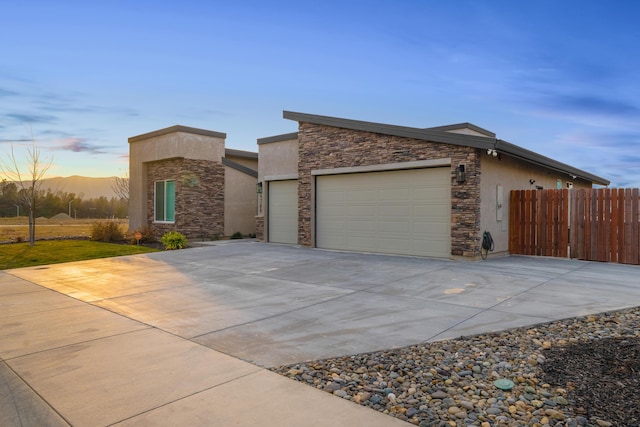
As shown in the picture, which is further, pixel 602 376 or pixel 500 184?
pixel 500 184

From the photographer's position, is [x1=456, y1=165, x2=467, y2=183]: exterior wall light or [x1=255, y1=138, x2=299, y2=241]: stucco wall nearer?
[x1=456, y1=165, x2=467, y2=183]: exterior wall light

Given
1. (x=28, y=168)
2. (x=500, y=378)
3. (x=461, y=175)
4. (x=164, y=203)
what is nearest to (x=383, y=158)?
(x=461, y=175)

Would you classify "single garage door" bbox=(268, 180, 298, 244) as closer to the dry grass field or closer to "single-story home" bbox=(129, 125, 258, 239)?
Answer: "single-story home" bbox=(129, 125, 258, 239)

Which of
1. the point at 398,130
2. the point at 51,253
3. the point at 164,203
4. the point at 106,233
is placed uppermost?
the point at 398,130

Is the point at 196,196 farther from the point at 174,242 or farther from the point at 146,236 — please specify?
the point at 146,236

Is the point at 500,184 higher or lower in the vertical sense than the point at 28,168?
lower

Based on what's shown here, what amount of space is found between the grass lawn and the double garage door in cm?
706

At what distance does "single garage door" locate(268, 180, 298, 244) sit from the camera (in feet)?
51.7

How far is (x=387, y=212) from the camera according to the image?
492 inches

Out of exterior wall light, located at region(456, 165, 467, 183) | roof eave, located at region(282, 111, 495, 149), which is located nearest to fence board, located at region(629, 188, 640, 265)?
roof eave, located at region(282, 111, 495, 149)

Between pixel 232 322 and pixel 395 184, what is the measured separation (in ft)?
26.9

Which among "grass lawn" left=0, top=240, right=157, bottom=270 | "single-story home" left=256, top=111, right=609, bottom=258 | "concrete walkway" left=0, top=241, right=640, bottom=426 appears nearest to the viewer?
"concrete walkway" left=0, top=241, right=640, bottom=426

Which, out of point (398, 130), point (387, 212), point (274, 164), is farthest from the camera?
point (274, 164)

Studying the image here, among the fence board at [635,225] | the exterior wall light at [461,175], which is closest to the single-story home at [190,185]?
the exterior wall light at [461,175]
